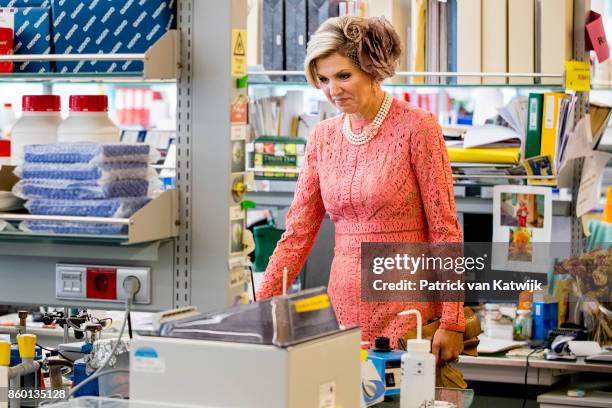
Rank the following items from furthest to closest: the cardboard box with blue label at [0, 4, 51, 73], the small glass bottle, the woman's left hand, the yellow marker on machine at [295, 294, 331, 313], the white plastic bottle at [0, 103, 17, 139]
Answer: the white plastic bottle at [0, 103, 17, 139], the small glass bottle, the woman's left hand, the cardboard box with blue label at [0, 4, 51, 73], the yellow marker on machine at [295, 294, 331, 313]

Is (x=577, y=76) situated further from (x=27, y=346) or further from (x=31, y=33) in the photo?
(x=27, y=346)

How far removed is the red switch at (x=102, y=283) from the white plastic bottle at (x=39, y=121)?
0.33 m

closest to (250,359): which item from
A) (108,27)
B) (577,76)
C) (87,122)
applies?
(87,122)

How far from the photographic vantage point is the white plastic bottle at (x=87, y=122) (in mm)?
2537

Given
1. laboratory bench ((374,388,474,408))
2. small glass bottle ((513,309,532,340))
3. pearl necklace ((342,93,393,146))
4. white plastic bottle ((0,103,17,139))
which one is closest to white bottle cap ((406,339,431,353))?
laboratory bench ((374,388,474,408))

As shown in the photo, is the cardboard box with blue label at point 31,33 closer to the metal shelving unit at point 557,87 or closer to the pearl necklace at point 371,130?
the pearl necklace at point 371,130

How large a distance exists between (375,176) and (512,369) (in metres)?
1.06

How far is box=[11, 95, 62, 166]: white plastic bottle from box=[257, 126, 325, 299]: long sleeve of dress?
915 millimetres

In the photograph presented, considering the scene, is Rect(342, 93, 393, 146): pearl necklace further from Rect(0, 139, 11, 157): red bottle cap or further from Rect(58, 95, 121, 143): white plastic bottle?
Rect(0, 139, 11, 157): red bottle cap

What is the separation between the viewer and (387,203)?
10.5ft

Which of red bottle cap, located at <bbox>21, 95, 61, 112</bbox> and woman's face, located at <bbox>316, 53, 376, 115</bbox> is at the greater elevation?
woman's face, located at <bbox>316, 53, 376, 115</bbox>

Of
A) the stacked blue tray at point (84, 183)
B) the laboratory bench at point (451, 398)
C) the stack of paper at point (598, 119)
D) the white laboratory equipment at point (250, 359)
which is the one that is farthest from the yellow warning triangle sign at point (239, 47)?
the stack of paper at point (598, 119)

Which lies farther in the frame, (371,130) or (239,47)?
(371,130)

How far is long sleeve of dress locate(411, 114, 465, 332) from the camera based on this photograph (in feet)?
10.4
